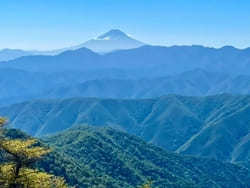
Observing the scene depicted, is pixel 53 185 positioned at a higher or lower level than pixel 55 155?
higher

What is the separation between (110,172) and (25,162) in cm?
14525

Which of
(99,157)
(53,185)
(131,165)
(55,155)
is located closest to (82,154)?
(99,157)

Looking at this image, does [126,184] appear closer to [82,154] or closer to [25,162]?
[82,154]

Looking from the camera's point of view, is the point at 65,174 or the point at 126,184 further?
the point at 126,184

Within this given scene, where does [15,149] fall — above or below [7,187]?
above

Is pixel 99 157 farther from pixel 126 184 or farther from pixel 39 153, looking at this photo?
pixel 39 153

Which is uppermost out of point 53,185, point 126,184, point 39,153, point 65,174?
point 39,153

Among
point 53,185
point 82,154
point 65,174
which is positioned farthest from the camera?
point 82,154

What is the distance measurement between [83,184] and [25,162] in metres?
103

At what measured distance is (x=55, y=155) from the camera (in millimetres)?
142250

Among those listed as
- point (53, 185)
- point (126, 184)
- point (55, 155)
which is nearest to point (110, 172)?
point (126, 184)

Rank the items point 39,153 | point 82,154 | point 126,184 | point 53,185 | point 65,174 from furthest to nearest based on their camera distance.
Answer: point 82,154, point 126,184, point 65,174, point 53,185, point 39,153

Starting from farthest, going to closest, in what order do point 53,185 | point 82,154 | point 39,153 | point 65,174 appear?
point 82,154 < point 65,174 < point 53,185 < point 39,153

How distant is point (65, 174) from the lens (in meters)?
136
